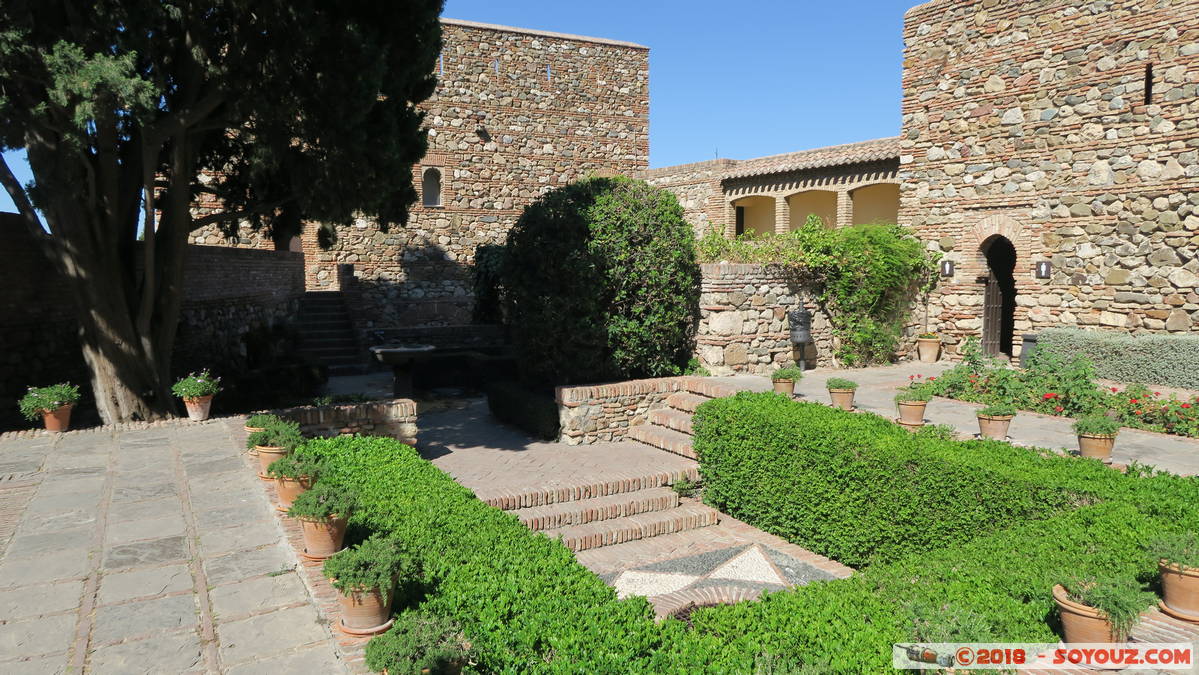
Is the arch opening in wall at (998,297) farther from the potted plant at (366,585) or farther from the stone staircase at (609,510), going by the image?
the potted plant at (366,585)

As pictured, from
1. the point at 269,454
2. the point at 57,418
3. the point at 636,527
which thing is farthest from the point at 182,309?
the point at 636,527

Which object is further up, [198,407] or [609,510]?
[198,407]

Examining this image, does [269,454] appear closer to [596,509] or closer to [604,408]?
[596,509]

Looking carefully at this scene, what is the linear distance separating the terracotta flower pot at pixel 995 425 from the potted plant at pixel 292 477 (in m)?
6.35

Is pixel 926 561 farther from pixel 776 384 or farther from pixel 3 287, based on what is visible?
pixel 3 287

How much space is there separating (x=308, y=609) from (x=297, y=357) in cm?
1056

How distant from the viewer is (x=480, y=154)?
1825 cm

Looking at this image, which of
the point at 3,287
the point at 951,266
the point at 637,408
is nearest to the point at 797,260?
the point at 951,266

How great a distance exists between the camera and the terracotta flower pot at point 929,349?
43.5 ft

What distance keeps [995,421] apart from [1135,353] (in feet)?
14.1

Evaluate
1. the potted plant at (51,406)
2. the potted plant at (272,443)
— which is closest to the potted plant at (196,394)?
the potted plant at (51,406)

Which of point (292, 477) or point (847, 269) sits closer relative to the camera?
point (292, 477)

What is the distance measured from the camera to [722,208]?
19.4 metres

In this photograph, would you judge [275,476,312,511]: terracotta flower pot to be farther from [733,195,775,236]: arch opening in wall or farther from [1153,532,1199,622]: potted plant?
[733,195,775,236]: arch opening in wall
